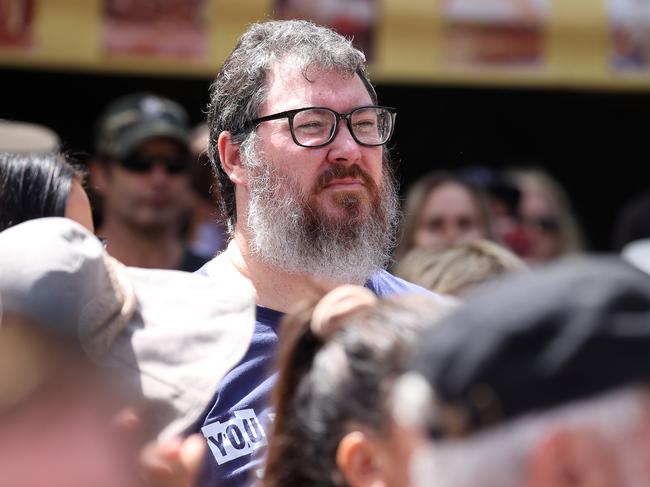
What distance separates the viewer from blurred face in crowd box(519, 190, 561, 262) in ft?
16.5

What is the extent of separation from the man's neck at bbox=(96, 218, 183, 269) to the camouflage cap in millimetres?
293

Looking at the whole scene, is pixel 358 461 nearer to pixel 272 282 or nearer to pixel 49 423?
pixel 49 423

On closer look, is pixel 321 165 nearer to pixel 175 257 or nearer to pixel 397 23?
pixel 175 257

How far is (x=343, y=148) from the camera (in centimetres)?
261

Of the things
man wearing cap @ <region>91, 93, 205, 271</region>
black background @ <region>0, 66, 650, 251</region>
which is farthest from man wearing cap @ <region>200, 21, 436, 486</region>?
black background @ <region>0, 66, 650, 251</region>

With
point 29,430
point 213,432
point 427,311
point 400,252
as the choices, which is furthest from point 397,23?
point 29,430

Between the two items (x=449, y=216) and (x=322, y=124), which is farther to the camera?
(x=449, y=216)

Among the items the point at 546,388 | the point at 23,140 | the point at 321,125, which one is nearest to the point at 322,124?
the point at 321,125

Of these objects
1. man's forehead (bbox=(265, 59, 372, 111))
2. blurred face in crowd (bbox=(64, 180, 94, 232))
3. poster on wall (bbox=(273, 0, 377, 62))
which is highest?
poster on wall (bbox=(273, 0, 377, 62))

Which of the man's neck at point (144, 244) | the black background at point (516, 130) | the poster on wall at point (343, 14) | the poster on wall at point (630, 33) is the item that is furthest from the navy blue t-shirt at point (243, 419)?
the black background at point (516, 130)

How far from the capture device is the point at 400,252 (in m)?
4.36

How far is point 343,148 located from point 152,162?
6.93ft

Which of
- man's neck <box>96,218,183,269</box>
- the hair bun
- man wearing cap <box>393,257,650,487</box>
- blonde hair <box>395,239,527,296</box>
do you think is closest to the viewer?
man wearing cap <box>393,257,650,487</box>

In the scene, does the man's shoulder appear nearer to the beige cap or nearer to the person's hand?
the beige cap
